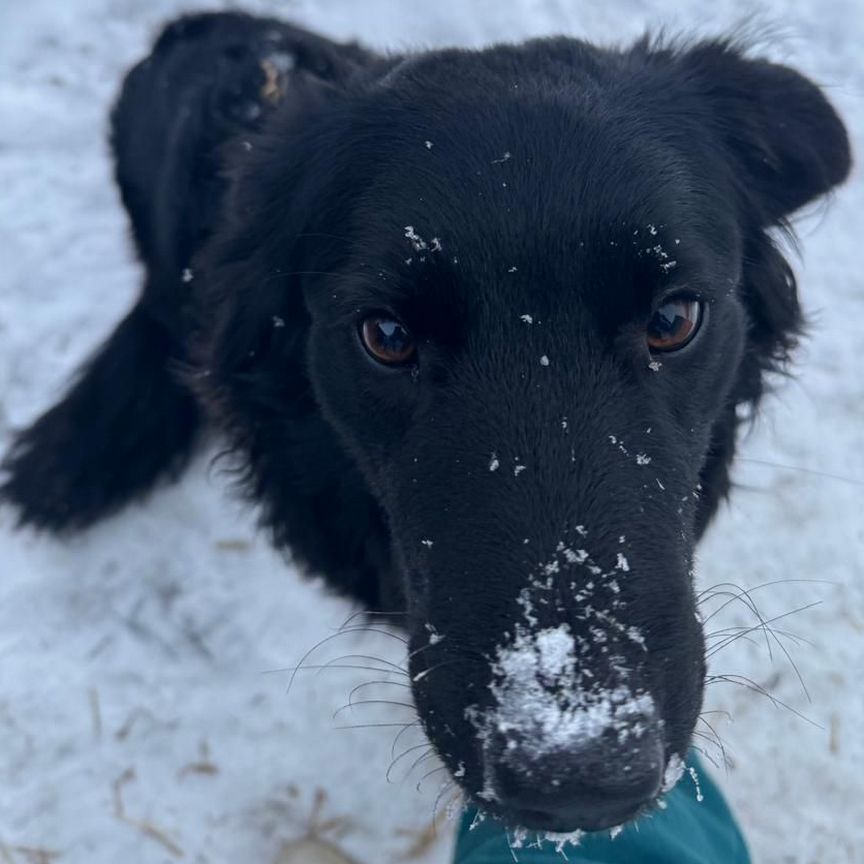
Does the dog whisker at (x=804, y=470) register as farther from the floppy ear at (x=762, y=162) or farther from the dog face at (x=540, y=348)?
the dog face at (x=540, y=348)

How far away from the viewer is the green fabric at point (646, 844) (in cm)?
186

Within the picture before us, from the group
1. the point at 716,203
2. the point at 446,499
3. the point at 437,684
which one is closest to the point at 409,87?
the point at 716,203

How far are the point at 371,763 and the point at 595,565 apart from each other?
60.2 inches

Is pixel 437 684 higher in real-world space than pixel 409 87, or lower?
lower

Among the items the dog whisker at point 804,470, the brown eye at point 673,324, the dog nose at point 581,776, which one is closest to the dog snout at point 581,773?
the dog nose at point 581,776

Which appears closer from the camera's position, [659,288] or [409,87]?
[659,288]

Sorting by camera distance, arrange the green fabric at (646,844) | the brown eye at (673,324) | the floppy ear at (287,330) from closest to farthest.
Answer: the brown eye at (673,324), the green fabric at (646,844), the floppy ear at (287,330)

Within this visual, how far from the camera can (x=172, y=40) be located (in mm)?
2979

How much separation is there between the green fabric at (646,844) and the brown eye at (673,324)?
0.83 meters

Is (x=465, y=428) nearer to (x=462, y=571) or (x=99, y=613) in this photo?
(x=462, y=571)

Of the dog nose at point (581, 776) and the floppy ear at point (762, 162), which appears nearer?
the dog nose at point (581, 776)

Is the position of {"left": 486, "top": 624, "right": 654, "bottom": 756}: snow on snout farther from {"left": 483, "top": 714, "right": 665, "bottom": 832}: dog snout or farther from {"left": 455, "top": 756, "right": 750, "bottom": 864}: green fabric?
{"left": 455, "top": 756, "right": 750, "bottom": 864}: green fabric

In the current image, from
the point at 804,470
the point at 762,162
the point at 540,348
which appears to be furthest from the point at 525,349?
the point at 804,470

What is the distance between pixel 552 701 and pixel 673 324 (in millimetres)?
713
